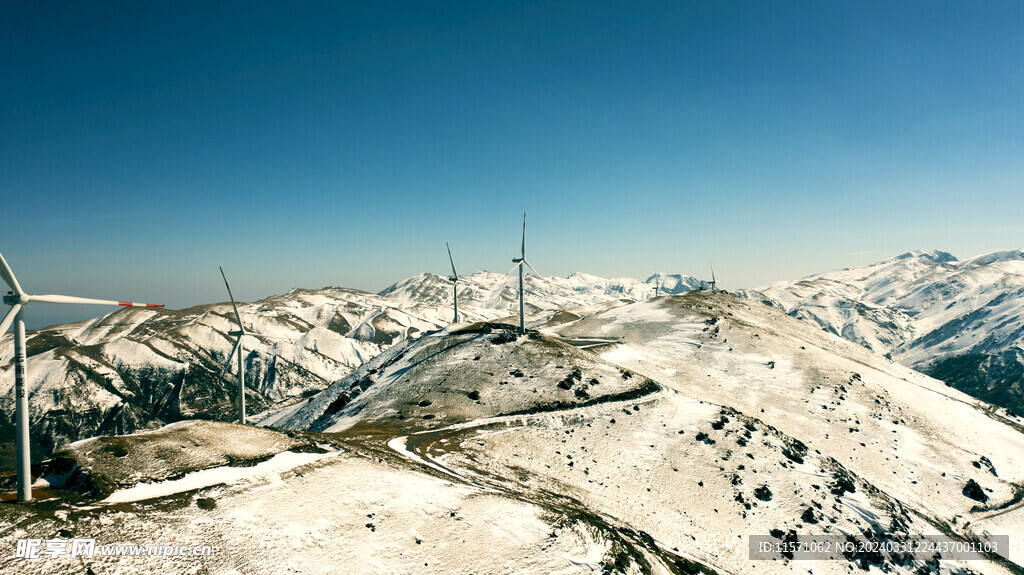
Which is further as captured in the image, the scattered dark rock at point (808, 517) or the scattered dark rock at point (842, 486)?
the scattered dark rock at point (842, 486)

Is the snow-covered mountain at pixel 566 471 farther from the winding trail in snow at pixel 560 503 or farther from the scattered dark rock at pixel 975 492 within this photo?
the winding trail in snow at pixel 560 503

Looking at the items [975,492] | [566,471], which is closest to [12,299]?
[566,471]

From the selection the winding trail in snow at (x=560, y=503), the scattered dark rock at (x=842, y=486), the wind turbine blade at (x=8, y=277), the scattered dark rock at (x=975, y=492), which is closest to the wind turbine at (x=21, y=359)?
the wind turbine blade at (x=8, y=277)

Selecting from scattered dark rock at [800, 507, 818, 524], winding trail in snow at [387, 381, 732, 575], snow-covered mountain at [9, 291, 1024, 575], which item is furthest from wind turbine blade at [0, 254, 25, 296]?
scattered dark rock at [800, 507, 818, 524]

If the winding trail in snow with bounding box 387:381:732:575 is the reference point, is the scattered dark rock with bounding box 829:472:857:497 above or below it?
below

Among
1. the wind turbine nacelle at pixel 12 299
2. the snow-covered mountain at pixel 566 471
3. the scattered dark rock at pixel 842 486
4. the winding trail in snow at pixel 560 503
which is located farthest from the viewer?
the scattered dark rock at pixel 842 486

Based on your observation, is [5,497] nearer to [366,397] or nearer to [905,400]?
[366,397]

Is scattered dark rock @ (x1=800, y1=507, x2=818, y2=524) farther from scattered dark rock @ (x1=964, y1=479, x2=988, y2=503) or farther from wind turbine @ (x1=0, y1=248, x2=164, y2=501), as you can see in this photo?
wind turbine @ (x1=0, y1=248, x2=164, y2=501)
